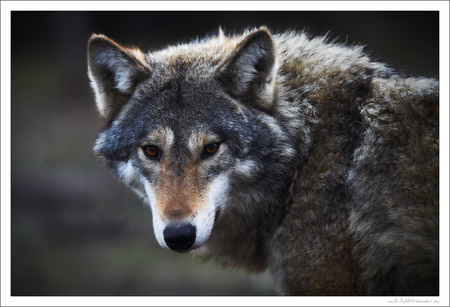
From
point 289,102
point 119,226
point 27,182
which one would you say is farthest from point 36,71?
point 289,102

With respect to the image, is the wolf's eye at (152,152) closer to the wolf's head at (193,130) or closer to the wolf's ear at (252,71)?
the wolf's head at (193,130)

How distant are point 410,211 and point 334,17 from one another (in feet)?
13.2

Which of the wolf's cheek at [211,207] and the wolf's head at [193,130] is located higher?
the wolf's head at [193,130]

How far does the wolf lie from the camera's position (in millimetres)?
3209

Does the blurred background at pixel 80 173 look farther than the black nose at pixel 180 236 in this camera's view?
Yes

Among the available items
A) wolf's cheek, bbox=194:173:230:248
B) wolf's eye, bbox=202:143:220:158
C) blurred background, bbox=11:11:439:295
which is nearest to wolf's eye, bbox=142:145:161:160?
wolf's eye, bbox=202:143:220:158

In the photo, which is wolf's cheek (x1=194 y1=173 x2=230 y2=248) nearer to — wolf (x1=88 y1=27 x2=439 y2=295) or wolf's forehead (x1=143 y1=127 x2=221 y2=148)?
wolf (x1=88 y1=27 x2=439 y2=295)

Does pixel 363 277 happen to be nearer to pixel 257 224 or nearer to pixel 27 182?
pixel 257 224

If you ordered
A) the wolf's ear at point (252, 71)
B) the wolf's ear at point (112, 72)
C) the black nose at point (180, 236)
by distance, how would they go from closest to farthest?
1. the black nose at point (180, 236)
2. the wolf's ear at point (252, 71)
3. the wolf's ear at point (112, 72)

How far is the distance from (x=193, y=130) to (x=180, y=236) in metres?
0.81

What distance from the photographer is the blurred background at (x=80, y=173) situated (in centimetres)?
668

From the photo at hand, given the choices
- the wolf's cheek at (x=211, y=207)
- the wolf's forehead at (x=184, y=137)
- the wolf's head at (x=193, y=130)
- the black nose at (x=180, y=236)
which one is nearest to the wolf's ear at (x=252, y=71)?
the wolf's head at (x=193, y=130)

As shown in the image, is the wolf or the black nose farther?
the wolf

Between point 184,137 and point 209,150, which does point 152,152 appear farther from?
point 209,150
